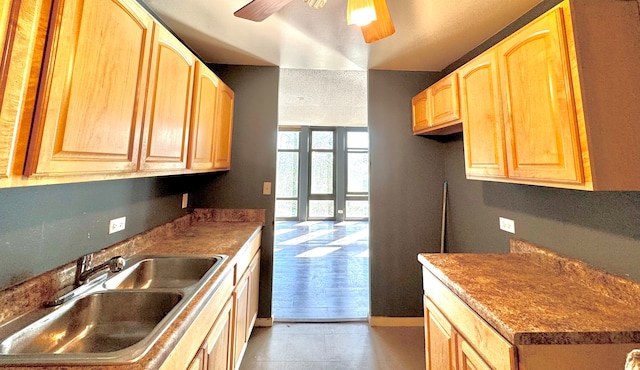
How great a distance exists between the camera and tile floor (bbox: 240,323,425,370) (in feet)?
6.20

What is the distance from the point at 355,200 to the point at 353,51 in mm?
5965

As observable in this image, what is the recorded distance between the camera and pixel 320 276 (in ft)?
11.9

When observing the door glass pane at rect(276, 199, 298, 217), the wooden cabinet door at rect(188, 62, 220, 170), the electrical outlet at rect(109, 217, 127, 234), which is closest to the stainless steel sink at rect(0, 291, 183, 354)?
the electrical outlet at rect(109, 217, 127, 234)

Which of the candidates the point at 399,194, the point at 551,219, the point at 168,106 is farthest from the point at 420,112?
the point at 168,106

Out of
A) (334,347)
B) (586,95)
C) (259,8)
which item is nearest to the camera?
(586,95)

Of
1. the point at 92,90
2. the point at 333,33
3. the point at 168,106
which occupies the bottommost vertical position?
the point at 92,90

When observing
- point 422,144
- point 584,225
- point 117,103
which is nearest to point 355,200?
point 422,144

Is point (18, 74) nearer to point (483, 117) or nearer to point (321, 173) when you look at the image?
point (483, 117)

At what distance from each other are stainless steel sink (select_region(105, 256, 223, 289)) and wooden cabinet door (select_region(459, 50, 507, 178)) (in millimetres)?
1708

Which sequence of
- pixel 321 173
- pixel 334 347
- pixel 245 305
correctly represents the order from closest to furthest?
pixel 245 305, pixel 334 347, pixel 321 173

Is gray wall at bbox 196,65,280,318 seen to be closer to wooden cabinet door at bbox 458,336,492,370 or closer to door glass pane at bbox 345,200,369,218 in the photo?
wooden cabinet door at bbox 458,336,492,370

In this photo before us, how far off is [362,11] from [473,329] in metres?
1.48

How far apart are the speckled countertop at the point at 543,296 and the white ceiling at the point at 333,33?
5.26 ft

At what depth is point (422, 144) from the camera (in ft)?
8.29
